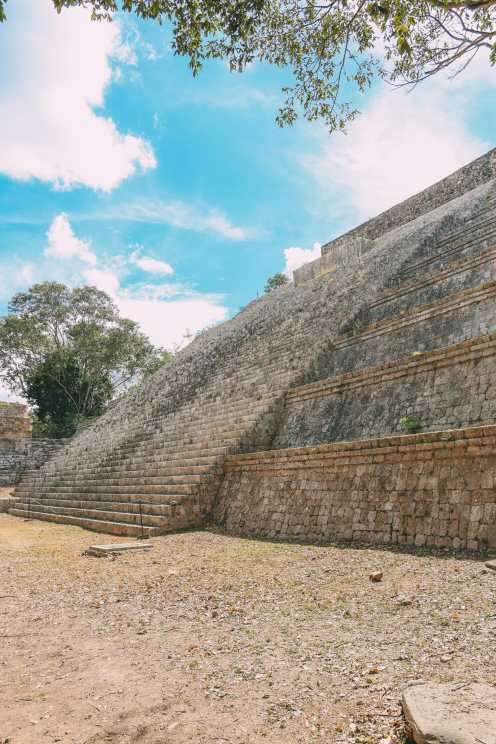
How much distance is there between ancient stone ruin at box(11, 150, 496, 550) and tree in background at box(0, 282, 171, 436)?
10.5 metres

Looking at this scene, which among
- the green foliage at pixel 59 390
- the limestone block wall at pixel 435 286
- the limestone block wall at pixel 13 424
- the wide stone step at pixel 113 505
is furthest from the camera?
the green foliage at pixel 59 390

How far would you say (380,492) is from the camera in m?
6.71

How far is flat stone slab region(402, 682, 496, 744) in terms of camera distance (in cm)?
211

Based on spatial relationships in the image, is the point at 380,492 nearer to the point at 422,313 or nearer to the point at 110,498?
the point at 422,313

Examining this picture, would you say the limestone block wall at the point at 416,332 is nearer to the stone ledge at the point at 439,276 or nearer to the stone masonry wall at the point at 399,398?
the stone masonry wall at the point at 399,398

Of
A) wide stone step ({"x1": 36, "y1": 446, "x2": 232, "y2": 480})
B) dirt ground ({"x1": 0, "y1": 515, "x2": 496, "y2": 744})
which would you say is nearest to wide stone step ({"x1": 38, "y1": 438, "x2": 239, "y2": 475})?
wide stone step ({"x1": 36, "y1": 446, "x2": 232, "y2": 480})

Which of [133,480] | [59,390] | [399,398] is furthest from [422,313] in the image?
[59,390]

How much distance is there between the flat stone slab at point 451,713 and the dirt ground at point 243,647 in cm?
18

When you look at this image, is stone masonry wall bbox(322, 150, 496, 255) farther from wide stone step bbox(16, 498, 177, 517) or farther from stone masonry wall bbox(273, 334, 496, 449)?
wide stone step bbox(16, 498, 177, 517)

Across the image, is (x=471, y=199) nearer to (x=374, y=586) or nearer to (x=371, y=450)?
(x=371, y=450)

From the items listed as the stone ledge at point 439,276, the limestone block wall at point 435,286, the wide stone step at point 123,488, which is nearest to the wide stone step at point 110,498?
the wide stone step at point 123,488

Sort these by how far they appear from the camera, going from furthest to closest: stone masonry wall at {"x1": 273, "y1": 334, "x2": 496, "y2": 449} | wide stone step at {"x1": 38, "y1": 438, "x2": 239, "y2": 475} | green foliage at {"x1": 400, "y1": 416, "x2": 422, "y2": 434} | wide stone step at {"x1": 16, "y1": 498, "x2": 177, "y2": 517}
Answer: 1. wide stone step at {"x1": 38, "y1": 438, "x2": 239, "y2": 475}
2. wide stone step at {"x1": 16, "y1": 498, "x2": 177, "y2": 517}
3. green foliage at {"x1": 400, "y1": 416, "x2": 422, "y2": 434}
4. stone masonry wall at {"x1": 273, "y1": 334, "x2": 496, "y2": 449}

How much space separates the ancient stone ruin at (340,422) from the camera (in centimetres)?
635

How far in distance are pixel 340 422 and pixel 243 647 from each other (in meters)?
6.08
